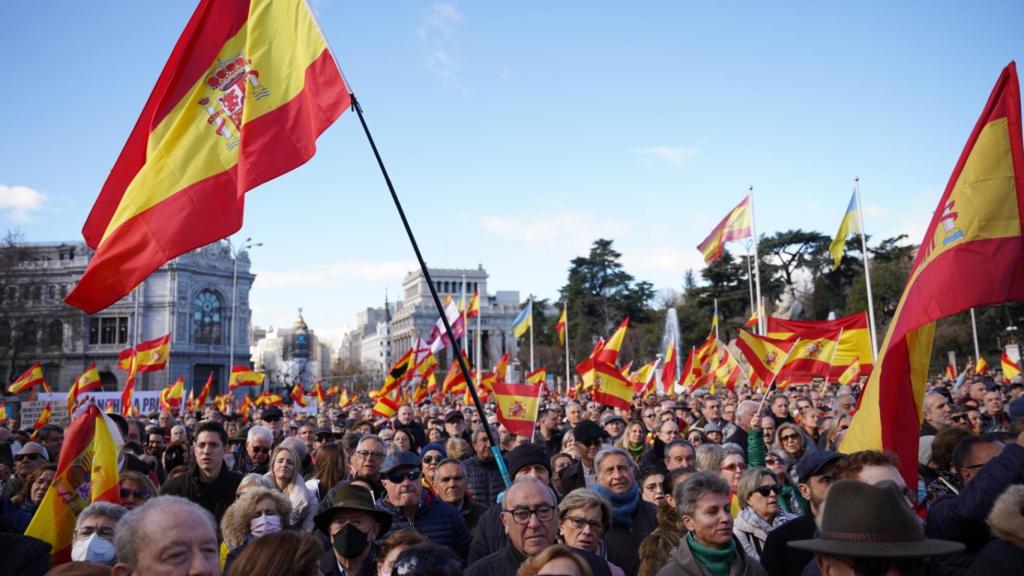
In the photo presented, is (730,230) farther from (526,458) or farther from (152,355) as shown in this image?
(526,458)

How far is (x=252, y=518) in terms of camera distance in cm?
480

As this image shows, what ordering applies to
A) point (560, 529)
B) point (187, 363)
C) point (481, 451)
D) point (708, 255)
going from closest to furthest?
point (560, 529) → point (481, 451) → point (708, 255) → point (187, 363)

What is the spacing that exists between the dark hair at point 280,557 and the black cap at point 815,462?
9.08 ft

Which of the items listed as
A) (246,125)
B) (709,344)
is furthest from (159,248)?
(709,344)

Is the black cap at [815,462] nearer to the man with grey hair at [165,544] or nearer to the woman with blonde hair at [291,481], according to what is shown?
the man with grey hair at [165,544]

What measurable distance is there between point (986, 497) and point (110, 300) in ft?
17.5

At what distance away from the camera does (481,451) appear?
8344 mm

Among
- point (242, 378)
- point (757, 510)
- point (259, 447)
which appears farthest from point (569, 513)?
point (242, 378)

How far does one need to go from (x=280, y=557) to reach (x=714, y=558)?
217cm

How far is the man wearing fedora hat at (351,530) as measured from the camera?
4281 millimetres

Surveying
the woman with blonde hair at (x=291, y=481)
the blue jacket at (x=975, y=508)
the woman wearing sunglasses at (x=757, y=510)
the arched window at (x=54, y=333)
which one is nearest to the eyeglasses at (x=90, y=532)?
the woman with blonde hair at (x=291, y=481)

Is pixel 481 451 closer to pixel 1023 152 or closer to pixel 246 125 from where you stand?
pixel 246 125

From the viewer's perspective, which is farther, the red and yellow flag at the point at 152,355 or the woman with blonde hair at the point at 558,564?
the red and yellow flag at the point at 152,355

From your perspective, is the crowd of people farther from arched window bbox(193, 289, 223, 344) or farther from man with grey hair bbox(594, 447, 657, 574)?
arched window bbox(193, 289, 223, 344)
